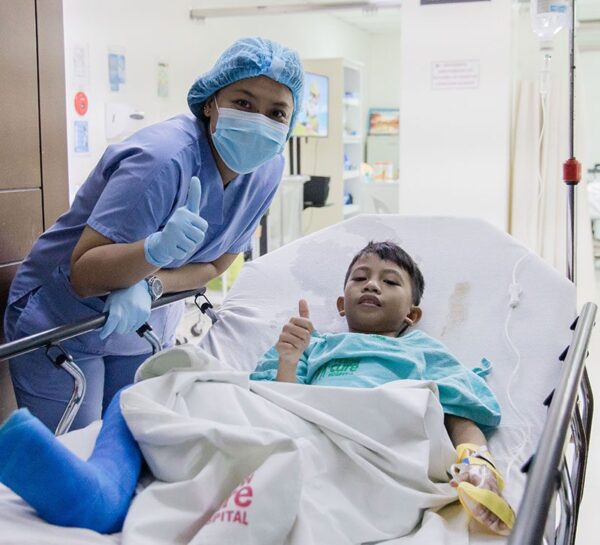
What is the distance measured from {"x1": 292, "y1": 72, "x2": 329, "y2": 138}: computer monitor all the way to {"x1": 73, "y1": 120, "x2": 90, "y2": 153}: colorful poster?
226cm

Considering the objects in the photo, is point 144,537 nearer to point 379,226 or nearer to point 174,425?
point 174,425

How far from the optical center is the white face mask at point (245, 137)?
1.82m

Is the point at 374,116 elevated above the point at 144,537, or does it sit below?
above

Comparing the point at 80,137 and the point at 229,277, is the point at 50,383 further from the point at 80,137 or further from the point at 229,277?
the point at 229,277

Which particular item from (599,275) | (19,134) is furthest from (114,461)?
(599,275)

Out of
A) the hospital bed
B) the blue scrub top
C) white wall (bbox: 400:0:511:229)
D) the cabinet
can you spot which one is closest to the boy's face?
the hospital bed

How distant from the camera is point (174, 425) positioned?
131cm

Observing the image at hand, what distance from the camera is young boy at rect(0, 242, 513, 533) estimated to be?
→ 111 cm

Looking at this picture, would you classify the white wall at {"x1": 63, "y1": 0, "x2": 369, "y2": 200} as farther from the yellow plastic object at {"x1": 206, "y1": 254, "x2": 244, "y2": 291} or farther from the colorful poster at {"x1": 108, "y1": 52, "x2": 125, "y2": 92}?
the yellow plastic object at {"x1": 206, "y1": 254, "x2": 244, "y2": 291}

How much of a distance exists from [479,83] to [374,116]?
593cm

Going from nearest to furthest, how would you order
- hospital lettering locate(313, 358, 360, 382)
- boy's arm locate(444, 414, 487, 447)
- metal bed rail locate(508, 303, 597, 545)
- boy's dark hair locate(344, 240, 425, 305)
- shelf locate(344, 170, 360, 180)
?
metal bed rail locate(508, 303, 597, 545) → boy's arm locate(444, 414, 487, 447) → hospital lettering locate(313, 358, 360, 382) → boy's dark hair locate(344, 240, 425, 305) → shelf locate(344, 170, 360, 180)

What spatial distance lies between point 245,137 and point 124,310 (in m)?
0.47

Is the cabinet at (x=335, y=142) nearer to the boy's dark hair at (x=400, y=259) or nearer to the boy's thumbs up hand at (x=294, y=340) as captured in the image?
the boy's dark hair at (x=400, y=259)

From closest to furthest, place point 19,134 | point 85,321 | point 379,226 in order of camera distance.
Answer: point 85,321
point 19,134
point 379,226
